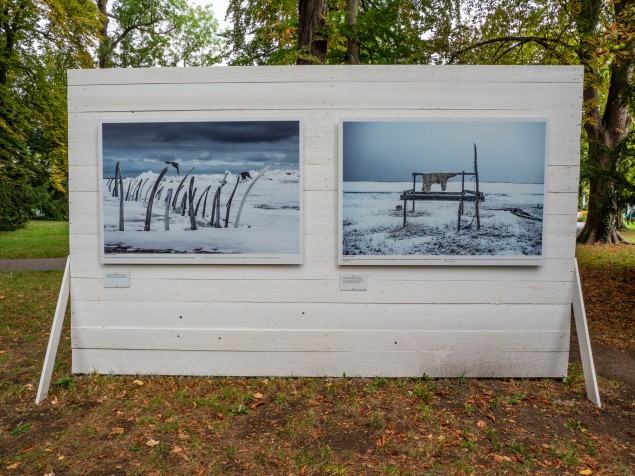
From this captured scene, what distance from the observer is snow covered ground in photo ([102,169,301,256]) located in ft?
13.9

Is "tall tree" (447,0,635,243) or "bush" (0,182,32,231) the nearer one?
"tall tree" (447,0,635,243)

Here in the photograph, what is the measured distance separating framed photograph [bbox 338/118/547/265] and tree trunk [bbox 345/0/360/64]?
27.4 ft

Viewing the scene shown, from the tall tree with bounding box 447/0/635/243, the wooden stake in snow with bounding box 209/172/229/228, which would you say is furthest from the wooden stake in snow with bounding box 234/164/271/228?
the tall tree with bounding box 447/0/635/243

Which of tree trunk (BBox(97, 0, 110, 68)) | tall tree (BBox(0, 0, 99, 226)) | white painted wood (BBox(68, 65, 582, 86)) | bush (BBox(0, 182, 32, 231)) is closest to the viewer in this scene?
white painted wood (BBox(68, 65, 582, 86))

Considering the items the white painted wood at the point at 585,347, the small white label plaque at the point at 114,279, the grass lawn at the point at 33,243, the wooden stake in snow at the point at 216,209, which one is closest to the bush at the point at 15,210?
the grass lawn at the point at 33,243

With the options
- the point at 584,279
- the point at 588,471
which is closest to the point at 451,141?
the point at 588,471

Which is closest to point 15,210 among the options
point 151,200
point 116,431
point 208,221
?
point 151,200

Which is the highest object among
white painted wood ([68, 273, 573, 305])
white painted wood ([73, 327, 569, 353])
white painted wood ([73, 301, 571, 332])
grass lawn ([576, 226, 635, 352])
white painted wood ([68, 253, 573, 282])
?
white painted wood ([68, 253, 573, 282])

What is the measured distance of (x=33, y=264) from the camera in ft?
39.4

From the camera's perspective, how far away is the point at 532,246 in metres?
4.22

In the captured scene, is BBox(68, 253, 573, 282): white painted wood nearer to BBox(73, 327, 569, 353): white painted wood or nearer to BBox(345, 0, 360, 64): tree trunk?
BBox(73, 327, 569, 353): white painted wood

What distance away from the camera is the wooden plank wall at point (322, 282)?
4188mm

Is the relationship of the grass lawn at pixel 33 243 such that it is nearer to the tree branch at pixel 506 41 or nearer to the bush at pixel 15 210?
the bush at pixel 15 210

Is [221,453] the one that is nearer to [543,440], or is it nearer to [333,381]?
[333,381]
